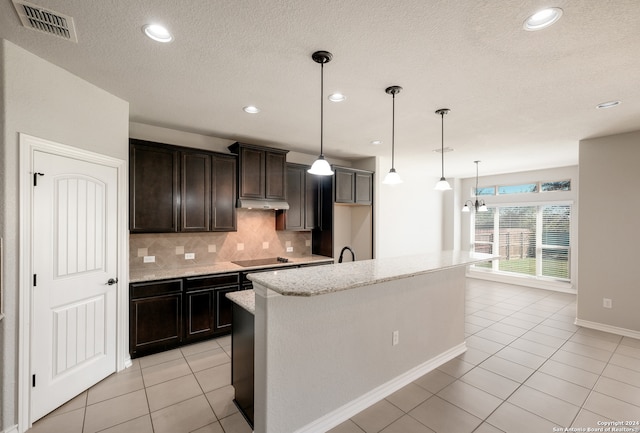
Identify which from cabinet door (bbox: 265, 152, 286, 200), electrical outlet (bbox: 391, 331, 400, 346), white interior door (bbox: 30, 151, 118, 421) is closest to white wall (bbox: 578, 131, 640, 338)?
electrical outlet (bbox: 391, 331, 400, 346)

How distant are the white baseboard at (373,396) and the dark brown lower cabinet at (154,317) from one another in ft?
6.85

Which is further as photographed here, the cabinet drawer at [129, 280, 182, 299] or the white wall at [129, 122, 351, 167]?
the white wall at [129, 122, 351, 167]

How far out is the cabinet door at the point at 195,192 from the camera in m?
3.70

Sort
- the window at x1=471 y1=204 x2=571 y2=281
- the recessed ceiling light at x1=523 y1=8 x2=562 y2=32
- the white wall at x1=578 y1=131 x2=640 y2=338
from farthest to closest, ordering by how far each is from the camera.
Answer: the window at x1=471 y1=204 x2=571 y2=281 < the white wall at x1=578 y1=131 x2=640 y2=338 < the recessed ceiling light at x1=523 y1=8 x2=562 y2=32

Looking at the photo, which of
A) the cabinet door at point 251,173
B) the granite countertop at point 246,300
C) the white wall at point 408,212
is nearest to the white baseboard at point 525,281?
the white wall at point 408,212

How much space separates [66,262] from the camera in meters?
2.47

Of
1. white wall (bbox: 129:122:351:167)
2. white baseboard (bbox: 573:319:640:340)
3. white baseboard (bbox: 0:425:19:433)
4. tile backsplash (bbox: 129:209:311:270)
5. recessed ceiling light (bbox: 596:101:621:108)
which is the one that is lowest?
white baseboard (bbox: 573:319:640:340)

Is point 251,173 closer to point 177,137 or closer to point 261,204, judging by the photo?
point 261,204

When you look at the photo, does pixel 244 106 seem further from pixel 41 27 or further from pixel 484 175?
pixel 484 175

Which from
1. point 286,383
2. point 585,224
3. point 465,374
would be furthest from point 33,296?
point 585,224

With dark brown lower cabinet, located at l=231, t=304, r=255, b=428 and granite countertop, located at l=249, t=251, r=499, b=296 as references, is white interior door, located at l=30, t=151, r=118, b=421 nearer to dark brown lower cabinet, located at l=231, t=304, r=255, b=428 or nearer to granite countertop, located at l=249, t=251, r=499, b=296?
dark brown lower cabinet, located at l=231, t=304, r=255, b=428

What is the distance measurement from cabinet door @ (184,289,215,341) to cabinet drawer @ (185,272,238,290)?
0.07 m

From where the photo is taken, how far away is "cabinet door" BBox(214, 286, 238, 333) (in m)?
3.72

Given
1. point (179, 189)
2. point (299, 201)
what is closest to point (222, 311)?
point (179, 189)
